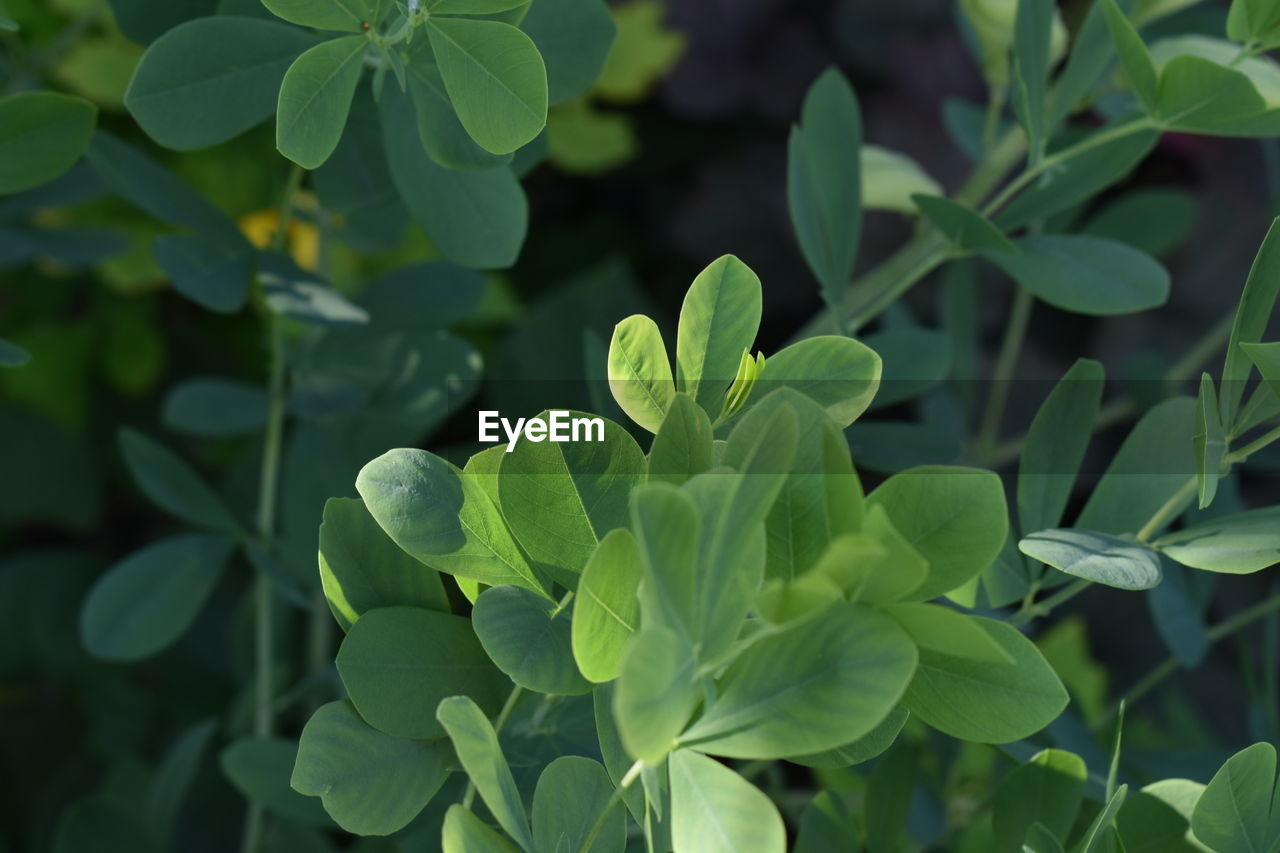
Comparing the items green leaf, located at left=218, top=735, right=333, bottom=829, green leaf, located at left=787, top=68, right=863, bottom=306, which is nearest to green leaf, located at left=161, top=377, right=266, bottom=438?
green leaf, located at left=218, top=735, right=333, bottom=829

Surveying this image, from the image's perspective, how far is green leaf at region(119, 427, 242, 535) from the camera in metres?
0.45

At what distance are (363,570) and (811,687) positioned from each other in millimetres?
122

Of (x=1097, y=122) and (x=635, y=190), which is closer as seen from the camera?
(x=1097, y=122)

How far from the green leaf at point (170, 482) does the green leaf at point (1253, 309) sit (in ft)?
1.25

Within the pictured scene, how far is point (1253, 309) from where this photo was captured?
274mm

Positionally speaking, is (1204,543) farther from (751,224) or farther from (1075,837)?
(751,224)

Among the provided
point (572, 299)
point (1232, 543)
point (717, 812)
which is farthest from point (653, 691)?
point (572, 299)

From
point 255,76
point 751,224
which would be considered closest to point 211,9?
point 255,76

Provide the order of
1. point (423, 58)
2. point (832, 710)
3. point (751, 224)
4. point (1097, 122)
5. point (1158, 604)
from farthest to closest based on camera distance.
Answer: point (751, 224) → point (1097, 122) → point (1158, 604) → point (423, 58) → point (832, 710)

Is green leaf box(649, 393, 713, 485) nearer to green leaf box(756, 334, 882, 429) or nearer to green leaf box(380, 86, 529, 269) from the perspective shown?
green leaf box(756, 334, 882, 429)

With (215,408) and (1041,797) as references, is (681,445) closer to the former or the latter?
(1041,797)

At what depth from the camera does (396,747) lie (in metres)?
0.27

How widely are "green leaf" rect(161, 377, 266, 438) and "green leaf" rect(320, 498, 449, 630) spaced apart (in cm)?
24

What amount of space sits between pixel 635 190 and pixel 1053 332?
1.33ft
